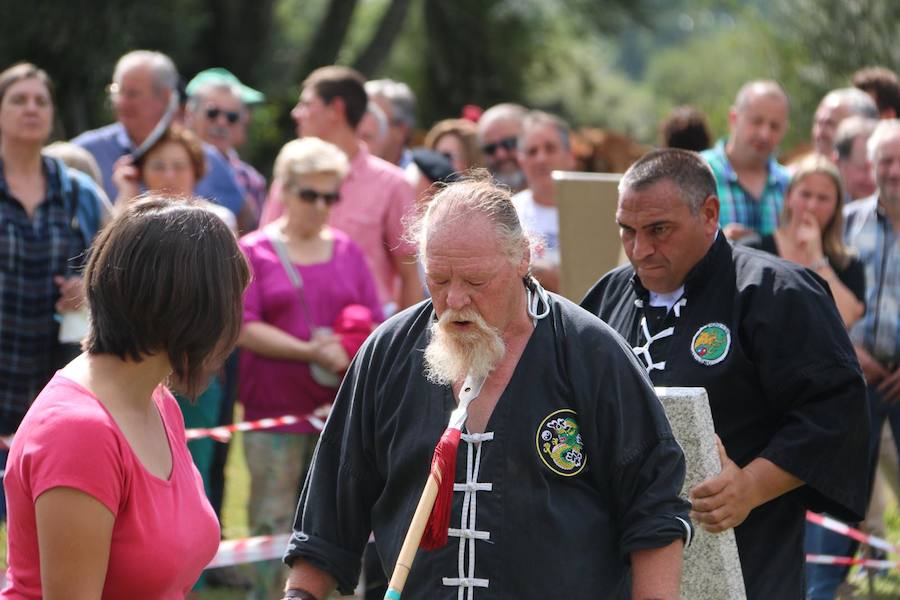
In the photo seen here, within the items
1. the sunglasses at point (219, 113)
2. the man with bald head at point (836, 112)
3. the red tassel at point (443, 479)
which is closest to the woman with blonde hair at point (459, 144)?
the sunglasses at point (219, 113)

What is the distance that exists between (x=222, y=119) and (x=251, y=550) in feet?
10.8

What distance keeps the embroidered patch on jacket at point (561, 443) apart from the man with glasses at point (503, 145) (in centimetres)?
540

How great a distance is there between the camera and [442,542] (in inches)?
126

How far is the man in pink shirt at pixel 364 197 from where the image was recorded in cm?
725

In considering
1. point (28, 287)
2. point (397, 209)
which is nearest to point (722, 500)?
point (28, 287)

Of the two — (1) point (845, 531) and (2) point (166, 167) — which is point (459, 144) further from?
(1) point (845, 531)

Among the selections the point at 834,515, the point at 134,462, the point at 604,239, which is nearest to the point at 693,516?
the point at 834,515

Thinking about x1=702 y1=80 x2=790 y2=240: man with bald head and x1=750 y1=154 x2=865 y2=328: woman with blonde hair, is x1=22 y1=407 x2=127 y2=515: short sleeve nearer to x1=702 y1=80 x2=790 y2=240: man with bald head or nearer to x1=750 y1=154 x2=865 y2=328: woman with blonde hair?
x1=750 y1=154 x2=865 y2=328: woman with blonde hair

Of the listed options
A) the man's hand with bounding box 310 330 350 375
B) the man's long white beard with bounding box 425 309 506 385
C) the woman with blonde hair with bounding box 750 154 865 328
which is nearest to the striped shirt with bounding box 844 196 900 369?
the woman with blonde hair with bounding box 750 154 865 328

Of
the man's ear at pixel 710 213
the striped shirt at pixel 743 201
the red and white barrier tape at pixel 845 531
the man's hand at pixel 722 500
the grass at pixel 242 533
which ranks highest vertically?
the striped shirt at pixel 743 201

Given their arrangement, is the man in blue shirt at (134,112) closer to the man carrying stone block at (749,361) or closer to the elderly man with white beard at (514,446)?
the man carrying stone block at (749,361)

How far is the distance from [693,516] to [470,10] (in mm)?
27286

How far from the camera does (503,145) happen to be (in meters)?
8.66

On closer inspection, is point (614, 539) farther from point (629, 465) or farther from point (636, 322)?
point (636, 322)
